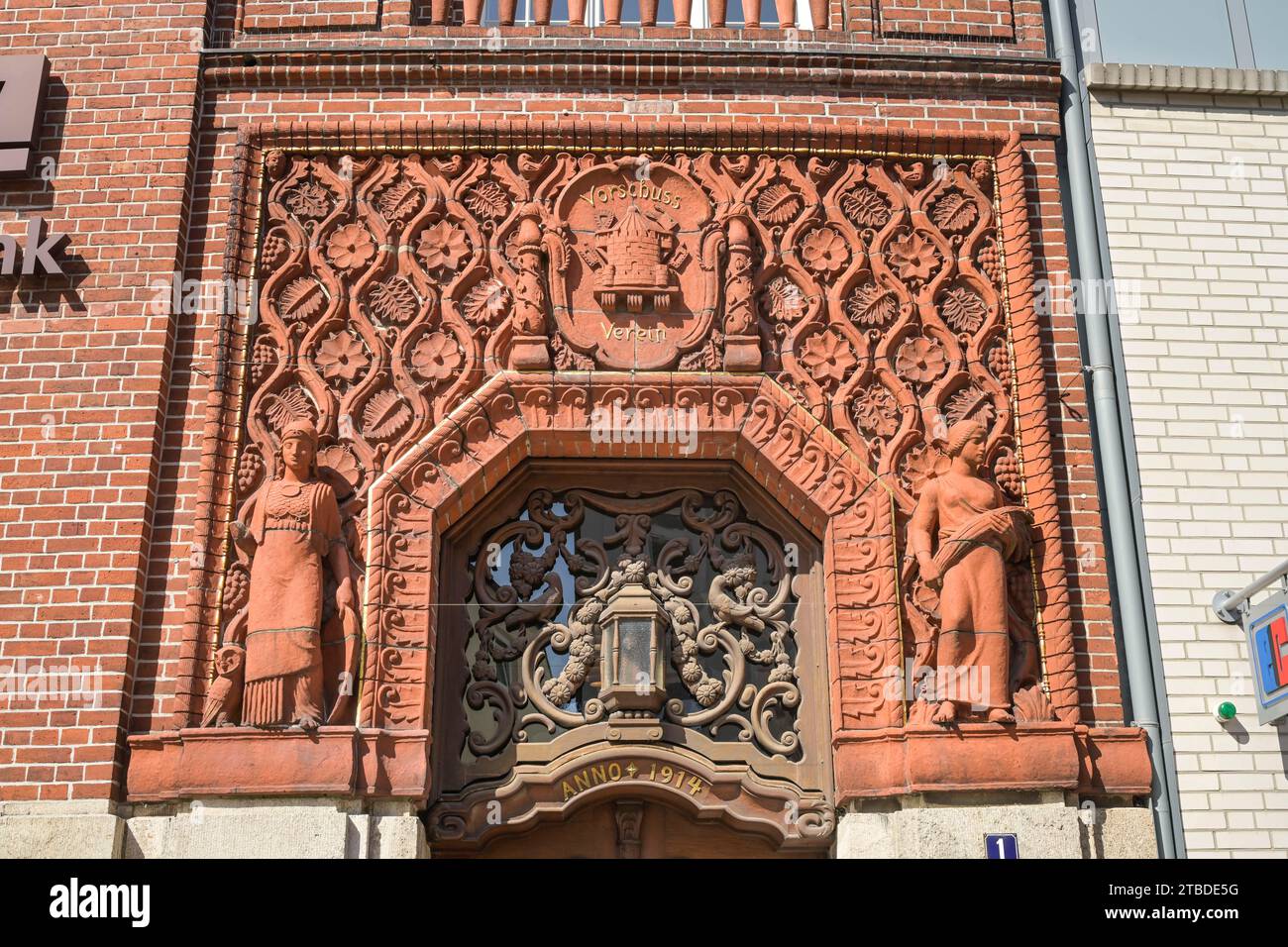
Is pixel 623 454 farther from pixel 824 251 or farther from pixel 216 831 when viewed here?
pixel 216 831

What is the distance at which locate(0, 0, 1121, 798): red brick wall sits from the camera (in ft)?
25.3

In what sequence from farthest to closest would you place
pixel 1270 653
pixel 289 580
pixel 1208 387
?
pixel 1208 387
pixel 289 580
pixel 1270 653

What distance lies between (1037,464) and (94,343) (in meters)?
5.09

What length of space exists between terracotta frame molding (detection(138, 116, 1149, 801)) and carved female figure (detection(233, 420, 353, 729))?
15 centimetres

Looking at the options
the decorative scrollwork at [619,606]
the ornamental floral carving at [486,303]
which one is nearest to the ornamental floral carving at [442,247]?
the ornamental floral carving at [486,303]

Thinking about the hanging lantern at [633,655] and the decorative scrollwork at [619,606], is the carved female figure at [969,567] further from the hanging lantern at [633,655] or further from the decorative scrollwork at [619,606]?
the hanging lantern at [633,655]

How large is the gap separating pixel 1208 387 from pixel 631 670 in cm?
354

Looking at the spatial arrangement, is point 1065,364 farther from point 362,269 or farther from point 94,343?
point 94,343

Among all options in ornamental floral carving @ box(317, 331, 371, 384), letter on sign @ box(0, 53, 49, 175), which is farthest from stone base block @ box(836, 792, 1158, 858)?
letter on sign @ box(0, 53, 49, 175)

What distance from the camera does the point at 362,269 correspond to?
8.51 meters

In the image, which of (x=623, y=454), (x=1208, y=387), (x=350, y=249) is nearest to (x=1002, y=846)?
(x=623, y=454)

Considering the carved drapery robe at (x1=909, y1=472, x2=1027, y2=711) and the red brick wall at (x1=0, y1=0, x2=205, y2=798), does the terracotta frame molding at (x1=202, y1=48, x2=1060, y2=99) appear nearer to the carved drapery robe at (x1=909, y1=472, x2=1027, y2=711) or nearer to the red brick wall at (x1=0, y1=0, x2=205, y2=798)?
the red brick wall at (x1=0, y1=0, x2=205, y2=798)

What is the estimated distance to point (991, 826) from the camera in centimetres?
735

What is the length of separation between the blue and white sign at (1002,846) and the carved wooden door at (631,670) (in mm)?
830
